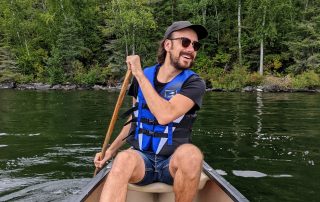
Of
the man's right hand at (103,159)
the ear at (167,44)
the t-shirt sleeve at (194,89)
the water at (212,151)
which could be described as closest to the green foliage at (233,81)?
the water at (212,151)

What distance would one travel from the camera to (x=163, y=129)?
3725 mm

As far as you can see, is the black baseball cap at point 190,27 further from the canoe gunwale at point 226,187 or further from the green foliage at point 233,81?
the green foliage at point 233,81

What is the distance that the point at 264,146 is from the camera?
8.31 m

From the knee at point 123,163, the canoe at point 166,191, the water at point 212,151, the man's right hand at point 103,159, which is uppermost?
the knee at point 123,163

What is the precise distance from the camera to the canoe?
360cm

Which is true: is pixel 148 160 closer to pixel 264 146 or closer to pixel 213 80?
pixel 264 146

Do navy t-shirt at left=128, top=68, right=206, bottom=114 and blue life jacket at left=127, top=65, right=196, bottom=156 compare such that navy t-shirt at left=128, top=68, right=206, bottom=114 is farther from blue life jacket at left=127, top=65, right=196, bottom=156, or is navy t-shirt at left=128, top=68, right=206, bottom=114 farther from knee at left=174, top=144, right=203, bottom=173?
knee at left=174, top=144, right=203, bottom=173

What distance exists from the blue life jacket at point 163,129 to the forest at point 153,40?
22.4m

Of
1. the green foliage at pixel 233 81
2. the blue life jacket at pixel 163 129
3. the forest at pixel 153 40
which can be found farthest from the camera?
the forest at pixel 153 40

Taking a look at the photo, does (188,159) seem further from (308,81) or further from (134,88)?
(308,81)

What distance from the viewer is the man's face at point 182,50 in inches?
147

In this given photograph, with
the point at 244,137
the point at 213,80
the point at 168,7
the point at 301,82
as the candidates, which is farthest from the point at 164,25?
the point at 244,137

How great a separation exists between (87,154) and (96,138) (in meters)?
1.64

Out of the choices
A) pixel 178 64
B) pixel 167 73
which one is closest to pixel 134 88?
pixel 167 73
